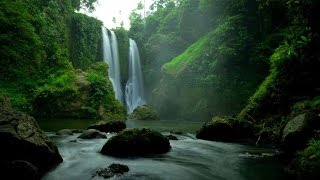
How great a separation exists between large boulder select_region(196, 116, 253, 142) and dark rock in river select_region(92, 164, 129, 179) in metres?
7.26

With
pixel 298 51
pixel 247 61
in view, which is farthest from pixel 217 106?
pixel 298 51

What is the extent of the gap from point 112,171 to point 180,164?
2207mm

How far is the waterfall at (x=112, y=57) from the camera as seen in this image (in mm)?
37319

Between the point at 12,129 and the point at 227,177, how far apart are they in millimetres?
4799

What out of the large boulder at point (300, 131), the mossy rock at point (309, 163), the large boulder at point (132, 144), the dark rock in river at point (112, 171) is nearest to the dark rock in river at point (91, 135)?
the large boulder at point (132, 144)

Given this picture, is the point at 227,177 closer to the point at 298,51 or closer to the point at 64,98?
the point at 298,51

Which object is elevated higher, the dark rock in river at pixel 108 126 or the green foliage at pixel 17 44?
the green foliage at pixel 17 44

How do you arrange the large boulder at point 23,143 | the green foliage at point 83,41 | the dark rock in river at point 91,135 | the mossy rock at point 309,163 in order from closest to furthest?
the large boulder at point 23,143
the mossy rock at point 309,163
the dark rock in river at point 91,135
the green foliage at point 83,41

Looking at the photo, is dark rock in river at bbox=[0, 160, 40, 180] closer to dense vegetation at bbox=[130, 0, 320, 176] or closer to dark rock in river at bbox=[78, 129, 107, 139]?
dense vegetation at bbox=[130, 0, 320, 176]

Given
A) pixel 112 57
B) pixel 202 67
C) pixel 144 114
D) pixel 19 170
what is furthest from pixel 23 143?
pixel 112 57

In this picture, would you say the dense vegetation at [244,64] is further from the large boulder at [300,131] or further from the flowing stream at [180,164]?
the flowing stream at [180,164]

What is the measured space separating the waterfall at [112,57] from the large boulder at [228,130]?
76.2 feet

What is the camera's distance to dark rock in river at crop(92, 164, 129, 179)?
6.91m

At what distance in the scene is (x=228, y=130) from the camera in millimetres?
13875
